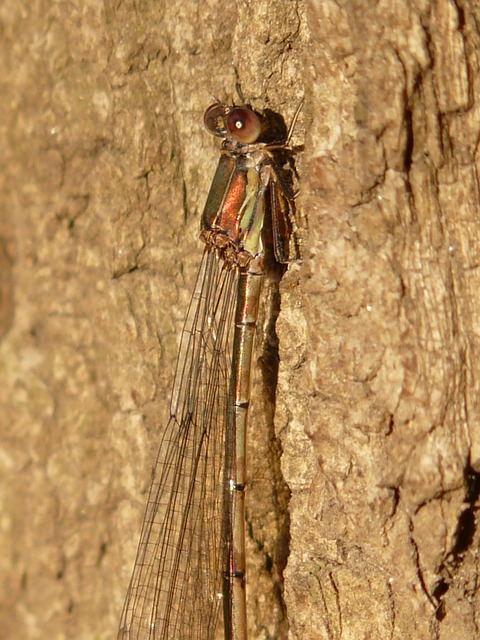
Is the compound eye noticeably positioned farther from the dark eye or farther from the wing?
the wing

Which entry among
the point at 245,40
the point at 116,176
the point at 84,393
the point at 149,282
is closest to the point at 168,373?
the point at 149,282

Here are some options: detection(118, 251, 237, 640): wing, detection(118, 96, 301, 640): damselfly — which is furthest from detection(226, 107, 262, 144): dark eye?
detection(118, 251, 237, 640): wing

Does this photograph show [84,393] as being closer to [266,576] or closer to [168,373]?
[168,373]


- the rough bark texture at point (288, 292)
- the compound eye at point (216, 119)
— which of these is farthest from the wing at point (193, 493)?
the compound eye at point (216, 119)

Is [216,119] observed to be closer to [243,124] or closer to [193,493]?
[243,124]

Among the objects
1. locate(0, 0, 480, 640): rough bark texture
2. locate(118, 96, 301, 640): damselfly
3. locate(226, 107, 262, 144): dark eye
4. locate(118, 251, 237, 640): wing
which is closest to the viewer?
locate(0, 0, 480, 640): rough bark texture

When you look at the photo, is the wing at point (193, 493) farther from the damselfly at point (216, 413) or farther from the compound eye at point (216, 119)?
the compound eye at point (216, 119)
